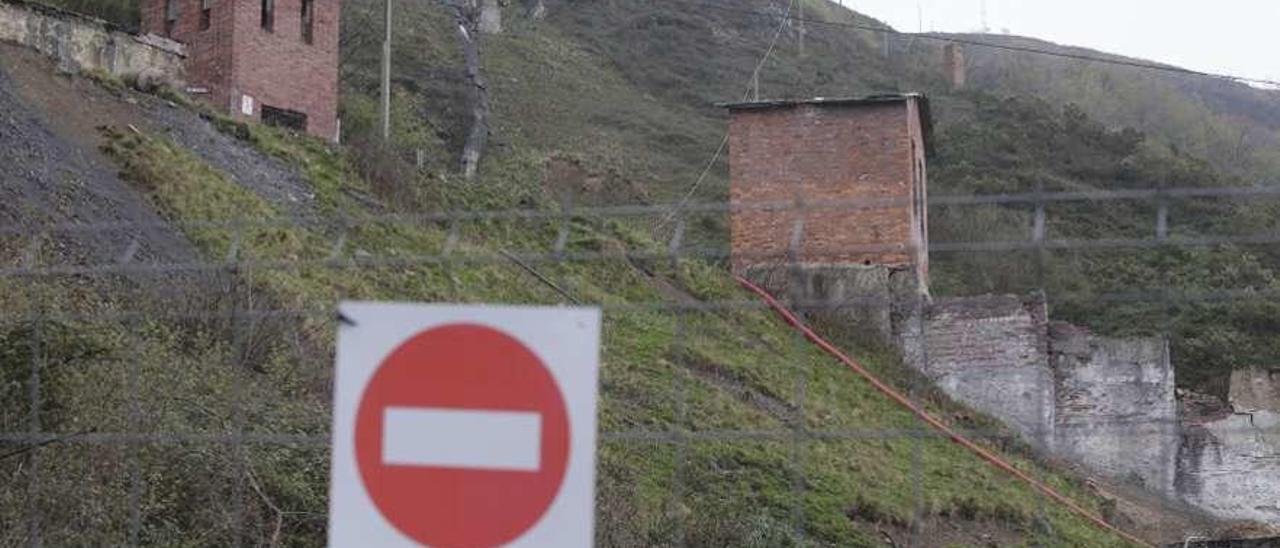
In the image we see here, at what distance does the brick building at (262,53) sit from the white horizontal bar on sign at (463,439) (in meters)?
16.6

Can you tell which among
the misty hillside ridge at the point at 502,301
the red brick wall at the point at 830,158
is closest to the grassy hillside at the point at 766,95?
the misty hillside ridge at the point at 502,301

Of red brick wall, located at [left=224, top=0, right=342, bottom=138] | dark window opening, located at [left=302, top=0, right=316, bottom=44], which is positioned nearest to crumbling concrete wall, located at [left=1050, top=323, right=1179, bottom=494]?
red brick wall, located at [left=224, top=0, right=342, bottom=138]

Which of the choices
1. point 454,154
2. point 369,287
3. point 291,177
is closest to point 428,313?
point 369,287

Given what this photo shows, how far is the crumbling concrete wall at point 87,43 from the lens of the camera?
16.8 metres

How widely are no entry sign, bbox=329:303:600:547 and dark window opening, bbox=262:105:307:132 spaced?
17.1m

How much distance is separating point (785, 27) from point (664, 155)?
61.0 ft

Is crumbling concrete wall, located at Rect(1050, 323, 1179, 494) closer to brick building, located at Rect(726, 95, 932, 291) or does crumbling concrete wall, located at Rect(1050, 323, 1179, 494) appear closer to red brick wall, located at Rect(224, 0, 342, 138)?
brick building, located at Rect(726, 95, 932, 291)

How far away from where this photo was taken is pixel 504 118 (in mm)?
40406

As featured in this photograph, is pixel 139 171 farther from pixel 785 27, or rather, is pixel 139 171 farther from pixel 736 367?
pixel 785 27

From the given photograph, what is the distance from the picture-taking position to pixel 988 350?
64.4 feet

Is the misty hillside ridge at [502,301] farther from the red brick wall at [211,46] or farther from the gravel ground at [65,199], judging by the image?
the red brick wall at [211,46]

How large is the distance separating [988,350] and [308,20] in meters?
10.0

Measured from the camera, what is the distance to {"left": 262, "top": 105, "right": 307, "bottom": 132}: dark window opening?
20.0m

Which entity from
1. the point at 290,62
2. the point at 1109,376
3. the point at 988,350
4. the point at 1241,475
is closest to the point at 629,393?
the point at 1241,475
